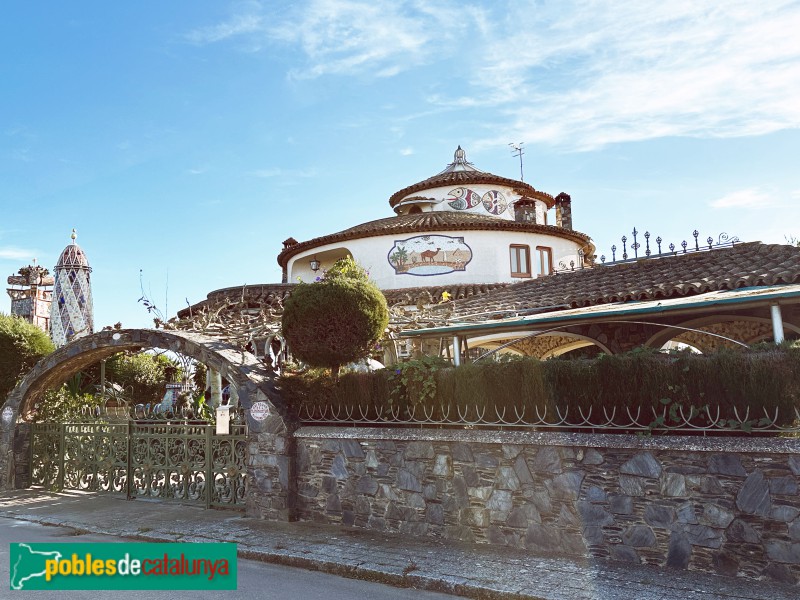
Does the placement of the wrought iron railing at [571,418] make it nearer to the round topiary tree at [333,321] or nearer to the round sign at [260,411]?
the round sign at [260,411]

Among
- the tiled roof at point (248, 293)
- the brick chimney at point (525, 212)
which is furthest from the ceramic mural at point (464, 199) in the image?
the tiled roof at point (248, 293)

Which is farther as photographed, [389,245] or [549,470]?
[389,245]

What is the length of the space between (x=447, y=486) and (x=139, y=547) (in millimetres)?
4209

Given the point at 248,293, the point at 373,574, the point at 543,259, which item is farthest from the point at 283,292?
the point at 373,574

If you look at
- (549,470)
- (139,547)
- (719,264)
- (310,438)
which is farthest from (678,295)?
(139,547)

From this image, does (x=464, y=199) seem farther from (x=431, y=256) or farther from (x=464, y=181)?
(x=431, y=256)

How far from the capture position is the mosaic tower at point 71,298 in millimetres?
17938

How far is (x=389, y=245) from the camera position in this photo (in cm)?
2362

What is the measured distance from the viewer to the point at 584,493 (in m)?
7.57

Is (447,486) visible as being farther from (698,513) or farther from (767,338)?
(767,338)

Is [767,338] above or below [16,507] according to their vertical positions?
above

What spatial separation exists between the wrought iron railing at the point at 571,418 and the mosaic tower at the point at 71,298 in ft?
34.9

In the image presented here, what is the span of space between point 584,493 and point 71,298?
15.5 meters

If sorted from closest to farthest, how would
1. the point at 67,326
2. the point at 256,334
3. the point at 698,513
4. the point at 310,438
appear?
the point at 698,513, the point at 310,438, the point at 256,334, the point at 67,326
